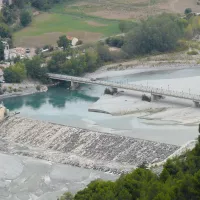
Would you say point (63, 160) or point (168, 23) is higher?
point (168, 23)

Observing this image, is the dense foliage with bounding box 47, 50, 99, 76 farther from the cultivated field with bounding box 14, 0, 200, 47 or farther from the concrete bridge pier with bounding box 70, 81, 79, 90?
the cultivated field with bounding box 14, 0, 200, 47

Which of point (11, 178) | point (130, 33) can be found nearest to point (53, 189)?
point (11, 178)

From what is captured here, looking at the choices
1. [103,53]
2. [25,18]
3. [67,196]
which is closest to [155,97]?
[103,53]

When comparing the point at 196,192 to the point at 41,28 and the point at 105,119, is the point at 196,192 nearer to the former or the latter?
the point at 105,119

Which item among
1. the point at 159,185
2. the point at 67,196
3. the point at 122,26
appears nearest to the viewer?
the point at 159,185

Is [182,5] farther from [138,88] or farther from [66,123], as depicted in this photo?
[66,123]

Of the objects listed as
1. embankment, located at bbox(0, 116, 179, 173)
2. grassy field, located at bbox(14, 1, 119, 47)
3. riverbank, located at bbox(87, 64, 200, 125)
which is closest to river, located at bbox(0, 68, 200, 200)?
riverbank, located at bbox(87, 64, 200, 125)
